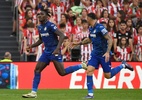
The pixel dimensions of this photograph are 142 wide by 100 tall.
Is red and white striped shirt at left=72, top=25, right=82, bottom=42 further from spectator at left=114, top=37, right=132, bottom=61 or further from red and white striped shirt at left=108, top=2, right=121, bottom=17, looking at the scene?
red and white striped shirt at left=108, top=2, right=121, bottom=17

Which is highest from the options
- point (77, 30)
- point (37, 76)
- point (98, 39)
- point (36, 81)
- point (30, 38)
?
point (98, 39)

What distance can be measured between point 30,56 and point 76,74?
200 centimetres

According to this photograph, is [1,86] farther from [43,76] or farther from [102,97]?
[102,97]

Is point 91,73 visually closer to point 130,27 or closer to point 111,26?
point 111,26

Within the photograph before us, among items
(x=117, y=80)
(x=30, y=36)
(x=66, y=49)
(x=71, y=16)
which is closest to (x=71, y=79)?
(x=66, y=49)

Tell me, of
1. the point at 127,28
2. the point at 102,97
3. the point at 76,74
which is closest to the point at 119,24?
the point at 127,28

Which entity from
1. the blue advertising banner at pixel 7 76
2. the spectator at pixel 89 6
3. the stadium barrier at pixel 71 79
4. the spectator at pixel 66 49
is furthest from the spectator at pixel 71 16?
the blue advertising banner at pixel 7 76

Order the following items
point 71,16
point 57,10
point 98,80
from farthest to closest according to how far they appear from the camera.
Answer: point 57,10 → point 71,16 → point 98,80

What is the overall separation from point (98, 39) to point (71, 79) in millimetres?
5737

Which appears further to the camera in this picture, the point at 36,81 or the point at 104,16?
the point at 104,16

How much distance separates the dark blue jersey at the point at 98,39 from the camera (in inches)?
635

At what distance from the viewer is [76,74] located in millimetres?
21859

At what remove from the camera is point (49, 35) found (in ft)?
53.0

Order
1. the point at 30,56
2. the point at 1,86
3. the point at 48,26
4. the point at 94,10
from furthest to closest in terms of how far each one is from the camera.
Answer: the point at 94,10, the point at 30,56, the point at 1,86, the point at 48,26
